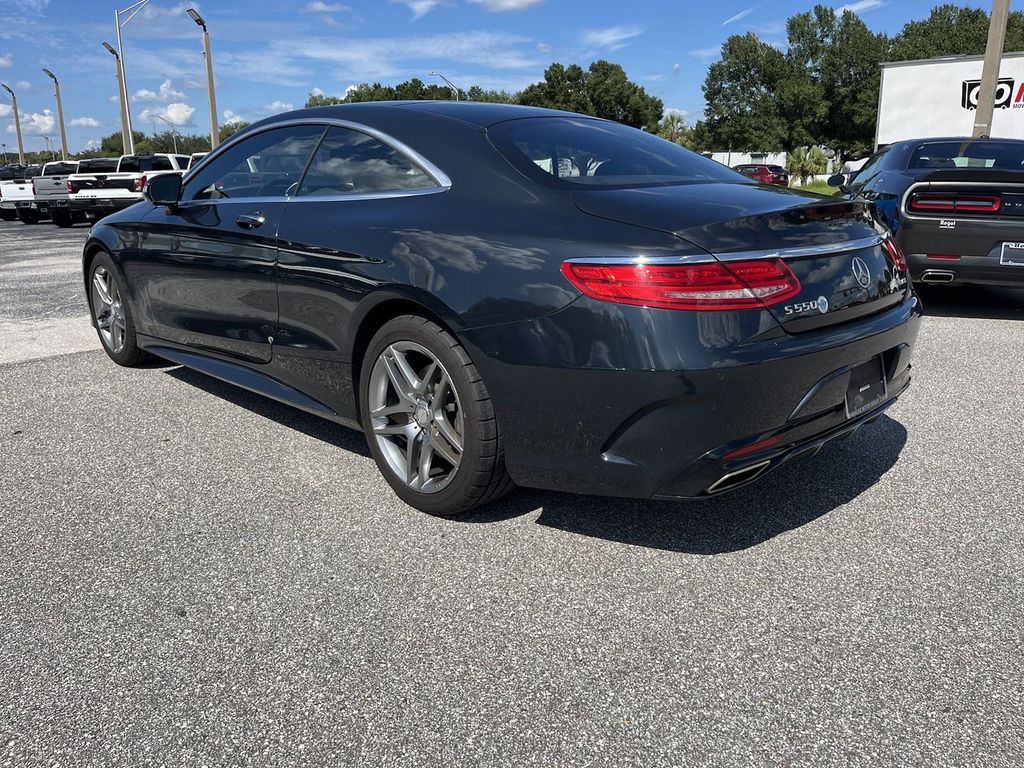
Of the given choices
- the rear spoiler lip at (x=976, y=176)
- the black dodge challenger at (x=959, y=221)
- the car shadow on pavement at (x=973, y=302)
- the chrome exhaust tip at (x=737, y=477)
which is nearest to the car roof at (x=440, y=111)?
the chrome exhaust tip at (x=737, y=477)

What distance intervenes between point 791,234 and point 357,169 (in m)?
1.74

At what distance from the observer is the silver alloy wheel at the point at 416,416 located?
9.80 ft

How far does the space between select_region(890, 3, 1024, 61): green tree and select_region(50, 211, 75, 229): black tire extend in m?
59.5

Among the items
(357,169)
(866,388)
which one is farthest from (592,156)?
(866,388)

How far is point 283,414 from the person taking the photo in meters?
4.44

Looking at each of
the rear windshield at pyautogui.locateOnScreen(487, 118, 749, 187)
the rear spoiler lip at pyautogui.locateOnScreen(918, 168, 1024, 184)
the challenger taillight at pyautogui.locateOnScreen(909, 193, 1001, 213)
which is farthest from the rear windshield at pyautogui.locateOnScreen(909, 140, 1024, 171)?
Answer: the rear windshield at pyautogui.locateOnScreen(487, 118, 749, 187)

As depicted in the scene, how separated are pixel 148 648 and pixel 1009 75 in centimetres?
2130

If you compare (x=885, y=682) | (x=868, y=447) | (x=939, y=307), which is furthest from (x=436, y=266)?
(x=939, y=307)

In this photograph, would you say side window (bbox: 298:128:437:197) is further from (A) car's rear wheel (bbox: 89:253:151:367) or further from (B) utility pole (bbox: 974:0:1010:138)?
(B) utility pole (bbox: 974:0:1010:138)

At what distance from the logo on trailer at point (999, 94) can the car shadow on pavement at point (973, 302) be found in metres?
11.9

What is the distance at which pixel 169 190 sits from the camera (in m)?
4.38

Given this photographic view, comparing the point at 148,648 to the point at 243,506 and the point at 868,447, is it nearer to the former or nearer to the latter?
the point at 243,506

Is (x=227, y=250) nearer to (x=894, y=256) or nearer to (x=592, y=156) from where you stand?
(x=592, y=156)

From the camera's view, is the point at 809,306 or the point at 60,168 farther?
the point at 60,168
